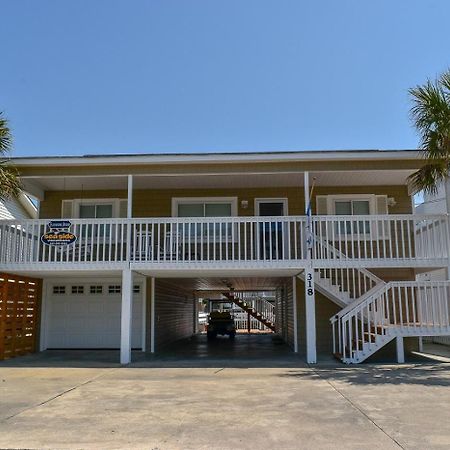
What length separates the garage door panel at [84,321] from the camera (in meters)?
16.0

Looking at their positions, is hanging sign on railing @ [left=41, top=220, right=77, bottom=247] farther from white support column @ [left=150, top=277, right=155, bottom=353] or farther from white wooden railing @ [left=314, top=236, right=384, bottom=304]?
white wooden railing @ [left=314, top=236, right=384, bottom=304]

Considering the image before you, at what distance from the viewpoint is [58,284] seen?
642 inches

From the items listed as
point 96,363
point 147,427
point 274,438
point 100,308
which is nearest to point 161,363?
point 96,363

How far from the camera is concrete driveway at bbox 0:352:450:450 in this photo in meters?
5.61

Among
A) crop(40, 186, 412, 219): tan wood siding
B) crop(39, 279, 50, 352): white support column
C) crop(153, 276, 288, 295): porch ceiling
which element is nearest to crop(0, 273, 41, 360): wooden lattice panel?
crop(39, 279, 50, 352): white support column

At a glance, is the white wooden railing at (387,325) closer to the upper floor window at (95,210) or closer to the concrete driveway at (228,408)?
the concrete driveway at (228,408)

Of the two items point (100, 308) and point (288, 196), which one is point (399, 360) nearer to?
point (288, 196)

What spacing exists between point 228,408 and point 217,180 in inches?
336

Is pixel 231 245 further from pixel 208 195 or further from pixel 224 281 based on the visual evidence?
pixel 224 281

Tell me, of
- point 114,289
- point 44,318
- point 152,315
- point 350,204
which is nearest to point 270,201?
point 350,204

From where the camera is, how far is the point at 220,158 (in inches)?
515

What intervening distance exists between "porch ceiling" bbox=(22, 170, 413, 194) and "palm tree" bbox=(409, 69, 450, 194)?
1.55 metres

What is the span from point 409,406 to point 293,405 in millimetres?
1592

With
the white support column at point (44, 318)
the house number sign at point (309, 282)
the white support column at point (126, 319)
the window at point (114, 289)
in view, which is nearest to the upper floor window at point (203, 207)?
the window at point (114, 289)
